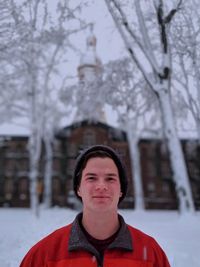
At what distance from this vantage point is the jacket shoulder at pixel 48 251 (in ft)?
5.27

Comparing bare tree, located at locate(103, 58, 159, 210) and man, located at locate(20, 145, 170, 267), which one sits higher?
bare tree, located at locate(103, 58, 159, 210)

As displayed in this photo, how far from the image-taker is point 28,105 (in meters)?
5.53

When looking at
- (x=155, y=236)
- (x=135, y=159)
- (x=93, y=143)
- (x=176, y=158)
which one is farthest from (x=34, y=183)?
(x=155, y=236)

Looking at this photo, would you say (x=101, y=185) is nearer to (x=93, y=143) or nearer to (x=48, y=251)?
(x=48, y=251)

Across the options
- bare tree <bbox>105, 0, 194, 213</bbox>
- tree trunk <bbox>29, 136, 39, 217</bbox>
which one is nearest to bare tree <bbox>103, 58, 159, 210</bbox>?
bare tree <bbox>105, 0, 194, 213</bbox>

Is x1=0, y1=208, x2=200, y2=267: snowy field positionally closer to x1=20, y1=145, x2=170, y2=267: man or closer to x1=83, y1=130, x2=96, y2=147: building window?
x1=20, y1=145, x2=170, y2=267: man

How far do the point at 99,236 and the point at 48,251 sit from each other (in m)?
0.27

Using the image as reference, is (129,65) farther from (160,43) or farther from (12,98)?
(12,98)

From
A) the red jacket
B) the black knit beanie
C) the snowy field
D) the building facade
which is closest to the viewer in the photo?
the red jacket

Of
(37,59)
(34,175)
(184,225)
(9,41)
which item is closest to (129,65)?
(37,59)

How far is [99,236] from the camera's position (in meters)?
1.65

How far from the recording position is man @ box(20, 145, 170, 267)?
1582mm

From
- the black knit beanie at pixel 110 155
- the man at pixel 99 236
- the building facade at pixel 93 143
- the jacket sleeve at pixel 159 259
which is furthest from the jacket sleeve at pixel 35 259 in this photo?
the building facade at pixel 93 143

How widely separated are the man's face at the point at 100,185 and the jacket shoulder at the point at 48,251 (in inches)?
8.4
